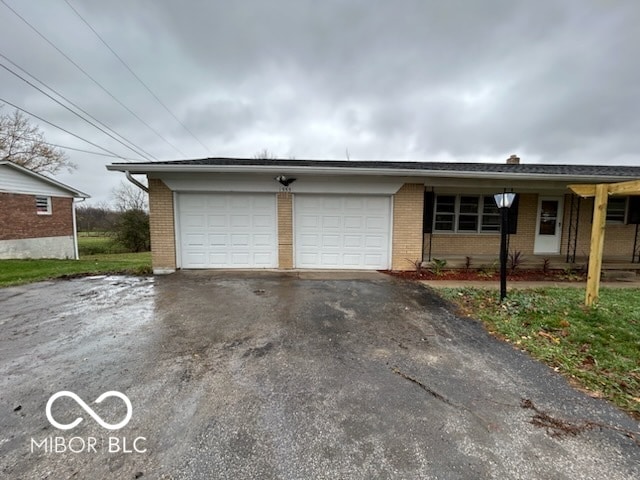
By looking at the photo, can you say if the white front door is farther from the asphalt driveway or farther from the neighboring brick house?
the neighboring brick house

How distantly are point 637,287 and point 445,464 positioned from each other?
8.03 meters

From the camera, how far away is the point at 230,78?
1227 centimetres

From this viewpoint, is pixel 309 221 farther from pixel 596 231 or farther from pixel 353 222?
pixel 596 231

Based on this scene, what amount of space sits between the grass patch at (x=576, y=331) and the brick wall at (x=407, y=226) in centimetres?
207

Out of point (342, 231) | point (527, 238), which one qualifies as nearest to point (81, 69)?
point (342, 231)

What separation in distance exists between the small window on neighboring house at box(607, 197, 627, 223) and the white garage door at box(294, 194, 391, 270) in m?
7.71

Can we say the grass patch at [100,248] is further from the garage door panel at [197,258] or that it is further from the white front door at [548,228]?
the white front door at [548,228]

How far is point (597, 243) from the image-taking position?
4449 mm

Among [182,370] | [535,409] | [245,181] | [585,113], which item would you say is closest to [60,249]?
[245,181]

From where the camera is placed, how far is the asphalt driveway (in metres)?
1.63

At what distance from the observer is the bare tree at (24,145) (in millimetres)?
19438

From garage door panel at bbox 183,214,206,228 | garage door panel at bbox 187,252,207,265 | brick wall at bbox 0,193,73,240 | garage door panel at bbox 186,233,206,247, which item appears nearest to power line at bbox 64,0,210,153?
garage door panel at bbox 183,214,206,228

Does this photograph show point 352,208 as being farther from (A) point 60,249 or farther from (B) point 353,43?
(A) point 60,249

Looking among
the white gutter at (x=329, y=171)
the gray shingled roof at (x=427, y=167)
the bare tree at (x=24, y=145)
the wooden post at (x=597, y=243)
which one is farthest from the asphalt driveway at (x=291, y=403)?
the bare tree at (x=24, y=145)
